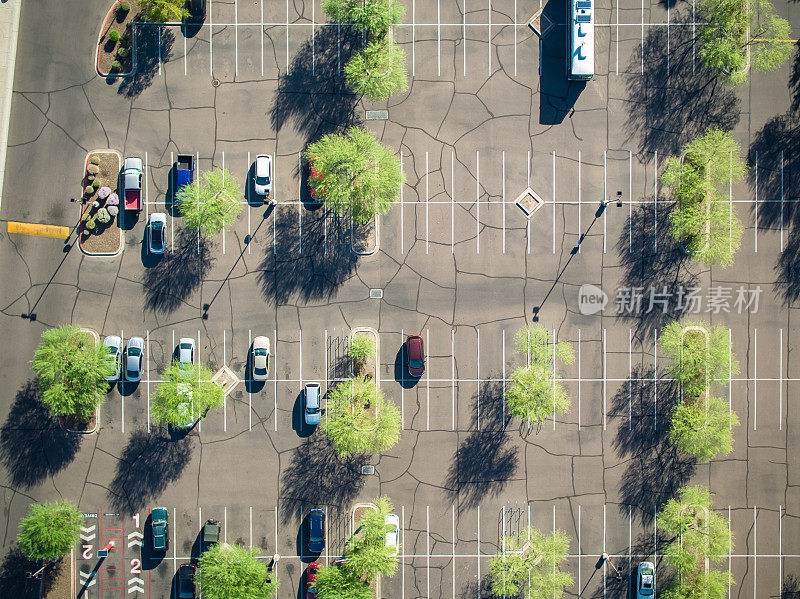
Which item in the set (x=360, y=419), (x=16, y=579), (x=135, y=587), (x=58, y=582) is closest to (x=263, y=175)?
(x=360, y=419)

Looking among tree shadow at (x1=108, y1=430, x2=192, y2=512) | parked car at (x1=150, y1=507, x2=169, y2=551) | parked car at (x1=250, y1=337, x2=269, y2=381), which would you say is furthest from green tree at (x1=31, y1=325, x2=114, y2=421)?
parked car at (x1=250, y1=337, x2=269, y2=381)

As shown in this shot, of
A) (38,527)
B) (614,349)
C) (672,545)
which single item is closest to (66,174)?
(38,527)

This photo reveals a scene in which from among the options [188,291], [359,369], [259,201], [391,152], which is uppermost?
[391,152]

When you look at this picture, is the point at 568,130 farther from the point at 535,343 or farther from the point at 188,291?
the point at 188,291

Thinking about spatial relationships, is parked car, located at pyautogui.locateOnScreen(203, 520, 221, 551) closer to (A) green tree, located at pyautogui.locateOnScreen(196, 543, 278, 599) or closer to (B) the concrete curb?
(A) green tree, located at pyautogui.locateOnScreen(196, 543, 278, 599)

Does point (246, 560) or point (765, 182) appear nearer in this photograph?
point (246, 560)

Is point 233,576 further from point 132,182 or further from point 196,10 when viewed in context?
point 196,10
